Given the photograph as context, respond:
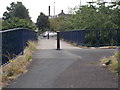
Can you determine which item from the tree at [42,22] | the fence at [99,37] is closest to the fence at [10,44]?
the fence at [99,37]

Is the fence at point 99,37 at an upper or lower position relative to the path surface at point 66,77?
upper

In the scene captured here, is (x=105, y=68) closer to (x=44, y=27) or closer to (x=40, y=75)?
(x=40, y=75)

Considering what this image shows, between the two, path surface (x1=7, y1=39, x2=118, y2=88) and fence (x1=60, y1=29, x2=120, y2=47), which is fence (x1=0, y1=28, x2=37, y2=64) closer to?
path surface (x1=7, y1=39, x2=118, y2=88)

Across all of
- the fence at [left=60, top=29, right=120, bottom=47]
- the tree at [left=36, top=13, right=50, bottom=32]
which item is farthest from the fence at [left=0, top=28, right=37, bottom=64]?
the tree at [left=36, top=13, right=50, bottom=32]

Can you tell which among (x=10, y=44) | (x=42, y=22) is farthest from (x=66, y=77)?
(x=42, y=22)

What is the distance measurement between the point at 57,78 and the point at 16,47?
14.8 ft

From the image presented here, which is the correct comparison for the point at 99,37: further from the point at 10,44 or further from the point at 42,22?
the point at 42,22

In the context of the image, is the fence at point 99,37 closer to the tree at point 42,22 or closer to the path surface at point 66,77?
the path surface at point 66,77

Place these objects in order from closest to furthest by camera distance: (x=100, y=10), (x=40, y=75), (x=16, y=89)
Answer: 1. (x=16, y=89)
2. (x=40, y=75)
3. (x=100, y=10)

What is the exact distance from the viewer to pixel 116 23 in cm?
2266

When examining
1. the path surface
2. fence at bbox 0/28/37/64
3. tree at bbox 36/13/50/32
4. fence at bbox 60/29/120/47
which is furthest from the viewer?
tree at bbox 36/13/50/32

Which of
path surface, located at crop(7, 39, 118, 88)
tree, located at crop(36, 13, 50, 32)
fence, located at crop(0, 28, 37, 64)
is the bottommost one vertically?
path surface, located at crop(7, 39, 118, 88)

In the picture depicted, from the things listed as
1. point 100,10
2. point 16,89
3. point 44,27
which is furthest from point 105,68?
point 44,27

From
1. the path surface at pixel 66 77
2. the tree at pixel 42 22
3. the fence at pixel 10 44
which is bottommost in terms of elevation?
the path surface at pixel 66 77
